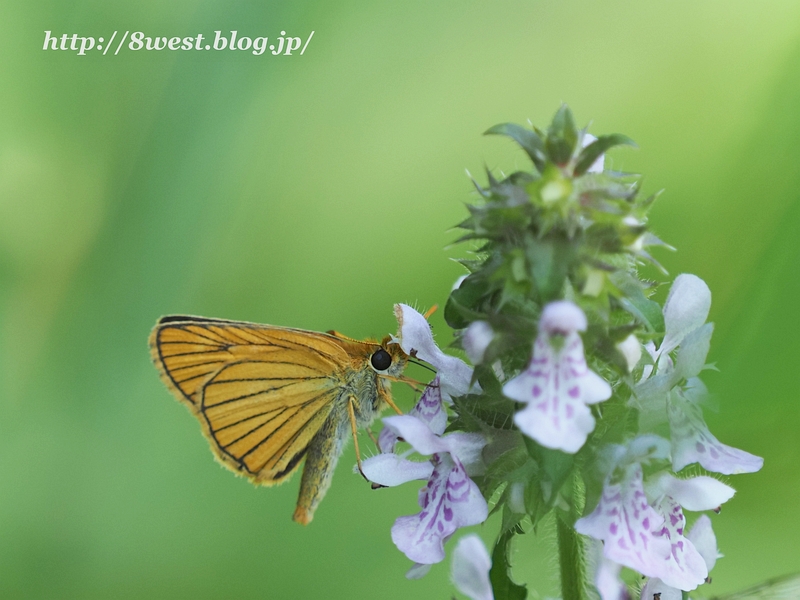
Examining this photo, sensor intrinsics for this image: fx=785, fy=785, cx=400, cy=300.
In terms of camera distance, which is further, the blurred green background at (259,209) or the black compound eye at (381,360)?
the blurred green background at (259,209)

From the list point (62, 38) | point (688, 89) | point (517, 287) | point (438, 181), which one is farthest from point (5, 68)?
point (517, 287)

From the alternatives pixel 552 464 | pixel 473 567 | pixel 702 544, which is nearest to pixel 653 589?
pixel 702 544

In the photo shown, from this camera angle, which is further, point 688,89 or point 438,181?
point 438,181

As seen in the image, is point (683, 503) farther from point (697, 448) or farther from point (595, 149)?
point (595, 149)

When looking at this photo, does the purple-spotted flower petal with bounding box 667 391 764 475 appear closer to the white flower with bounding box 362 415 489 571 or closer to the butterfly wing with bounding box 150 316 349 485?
the white flower with bounding box 362 415 489 571

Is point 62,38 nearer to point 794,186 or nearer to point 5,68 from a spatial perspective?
point 5,68

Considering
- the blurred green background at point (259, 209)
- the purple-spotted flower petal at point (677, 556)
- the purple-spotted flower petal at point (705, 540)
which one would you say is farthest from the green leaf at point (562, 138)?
the blurred green background at point (259, 209)

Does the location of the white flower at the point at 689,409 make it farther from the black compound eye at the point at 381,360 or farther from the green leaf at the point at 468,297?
the black compound eye at the point at 381,360
